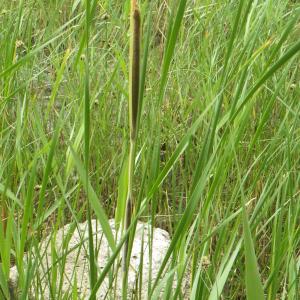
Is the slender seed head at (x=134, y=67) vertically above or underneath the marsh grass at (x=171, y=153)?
above

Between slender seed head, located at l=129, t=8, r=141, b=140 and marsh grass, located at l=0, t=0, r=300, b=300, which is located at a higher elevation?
slender seed head, located at l=129, t=8, r=141, b=140

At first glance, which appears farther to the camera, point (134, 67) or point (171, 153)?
point (171, 153)

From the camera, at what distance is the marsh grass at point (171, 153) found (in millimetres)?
916

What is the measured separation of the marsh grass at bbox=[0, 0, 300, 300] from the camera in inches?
Answer: 36.1

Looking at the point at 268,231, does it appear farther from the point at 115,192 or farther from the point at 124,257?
the point at 124,257

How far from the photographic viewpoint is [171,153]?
2.01m

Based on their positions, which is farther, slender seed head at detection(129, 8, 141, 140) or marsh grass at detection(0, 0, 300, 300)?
marsh grass at detection(0, 0, 300, 300)

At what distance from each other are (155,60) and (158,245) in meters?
0.84

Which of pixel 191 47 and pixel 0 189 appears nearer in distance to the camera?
pixel 0 189

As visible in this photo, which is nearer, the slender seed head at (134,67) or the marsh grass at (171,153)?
the slender seed head at (134,67)

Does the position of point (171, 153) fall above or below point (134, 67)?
below

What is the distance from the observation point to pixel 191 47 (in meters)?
2.38

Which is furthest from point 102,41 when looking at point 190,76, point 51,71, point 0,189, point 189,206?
point 189,206

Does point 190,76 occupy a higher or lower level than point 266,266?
A: higher
